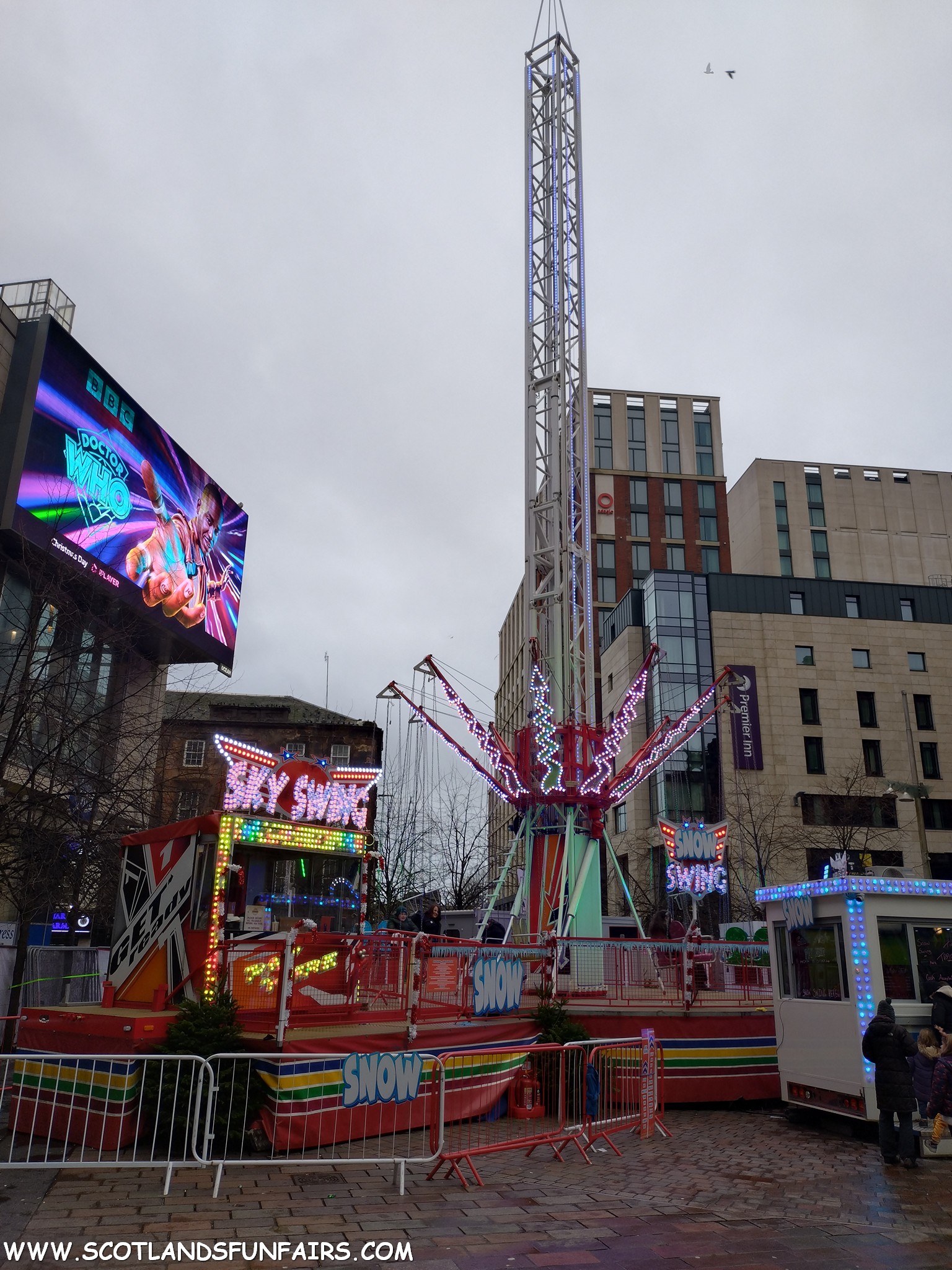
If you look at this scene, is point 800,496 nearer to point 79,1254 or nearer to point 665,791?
point 665,791

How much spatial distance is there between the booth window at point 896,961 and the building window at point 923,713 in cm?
5039

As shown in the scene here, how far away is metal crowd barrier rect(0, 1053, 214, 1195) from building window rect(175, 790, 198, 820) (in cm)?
2671

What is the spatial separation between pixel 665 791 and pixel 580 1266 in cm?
5084

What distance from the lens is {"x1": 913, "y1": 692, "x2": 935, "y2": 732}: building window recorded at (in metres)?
→ 58.6

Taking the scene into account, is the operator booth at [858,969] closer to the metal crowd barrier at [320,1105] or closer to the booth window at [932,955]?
the booth window at [932,955]

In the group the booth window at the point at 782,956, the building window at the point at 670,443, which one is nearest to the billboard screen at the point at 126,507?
the booth window at the point at 782,956

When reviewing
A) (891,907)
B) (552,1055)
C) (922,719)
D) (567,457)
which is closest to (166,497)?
(567,457)

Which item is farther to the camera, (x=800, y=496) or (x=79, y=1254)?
(x=800, y=496)

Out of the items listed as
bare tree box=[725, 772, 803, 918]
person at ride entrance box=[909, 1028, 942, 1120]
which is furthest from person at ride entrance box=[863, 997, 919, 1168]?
bare tree box=[725, 772, 803, 918]

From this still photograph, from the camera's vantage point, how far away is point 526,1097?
13422 mm

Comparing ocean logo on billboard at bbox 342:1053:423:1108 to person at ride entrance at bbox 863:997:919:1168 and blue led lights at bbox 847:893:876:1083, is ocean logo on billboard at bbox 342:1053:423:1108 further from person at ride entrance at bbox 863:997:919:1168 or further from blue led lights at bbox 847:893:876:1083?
blue led lights at bbox 847:893:876:1083

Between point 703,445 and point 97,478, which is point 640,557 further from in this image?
point 97,478

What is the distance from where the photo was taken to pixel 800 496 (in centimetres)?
7600

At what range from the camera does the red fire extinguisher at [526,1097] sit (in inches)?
525
